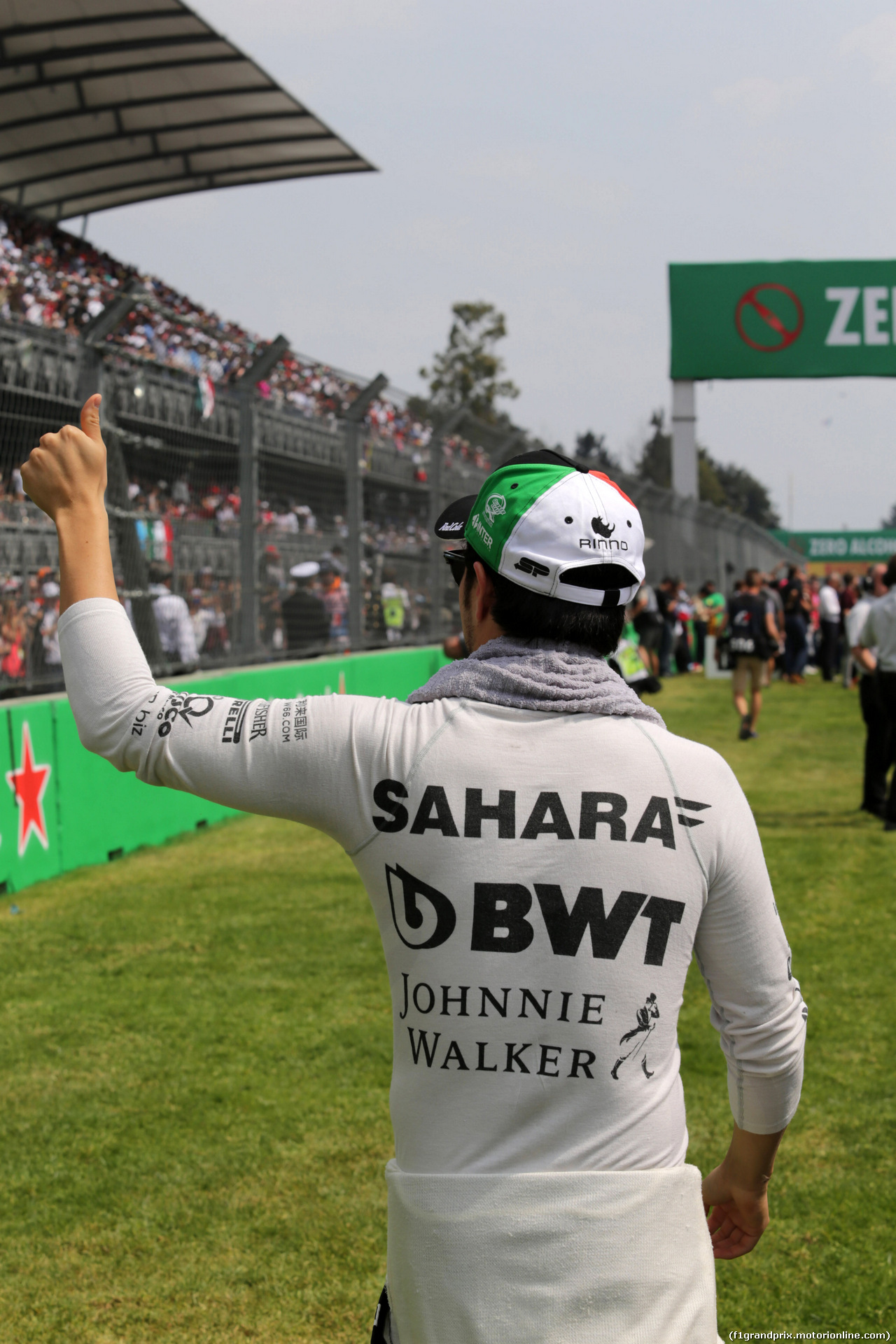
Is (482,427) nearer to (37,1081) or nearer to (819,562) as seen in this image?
(37,1081)

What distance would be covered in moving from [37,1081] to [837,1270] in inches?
110

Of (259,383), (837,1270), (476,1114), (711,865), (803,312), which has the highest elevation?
(803,312)

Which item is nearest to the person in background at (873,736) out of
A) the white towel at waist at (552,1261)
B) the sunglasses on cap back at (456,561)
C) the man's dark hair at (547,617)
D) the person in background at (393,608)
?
the person in background at (393,608)

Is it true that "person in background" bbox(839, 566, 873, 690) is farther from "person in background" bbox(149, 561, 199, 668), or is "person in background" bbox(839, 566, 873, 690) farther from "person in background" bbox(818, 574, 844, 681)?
"person in background" bbox(149, 561, 199, 668)

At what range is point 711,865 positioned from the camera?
1.68 m

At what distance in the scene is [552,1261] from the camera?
1555mm

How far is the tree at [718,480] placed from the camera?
113 metres

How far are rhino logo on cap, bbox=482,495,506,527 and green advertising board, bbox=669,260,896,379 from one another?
25444 millimetres

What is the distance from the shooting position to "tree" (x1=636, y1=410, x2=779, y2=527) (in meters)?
113

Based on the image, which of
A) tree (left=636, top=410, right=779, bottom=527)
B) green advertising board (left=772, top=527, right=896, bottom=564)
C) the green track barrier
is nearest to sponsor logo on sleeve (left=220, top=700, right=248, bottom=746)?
the green track barrier

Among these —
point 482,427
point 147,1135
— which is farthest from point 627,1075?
point 482,427

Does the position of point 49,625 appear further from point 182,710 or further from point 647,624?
point 647,624

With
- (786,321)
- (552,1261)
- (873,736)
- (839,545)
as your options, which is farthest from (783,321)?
(839,545)

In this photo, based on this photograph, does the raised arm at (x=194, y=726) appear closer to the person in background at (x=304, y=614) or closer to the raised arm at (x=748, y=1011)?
the raised arm at (x=748, y=1011)
